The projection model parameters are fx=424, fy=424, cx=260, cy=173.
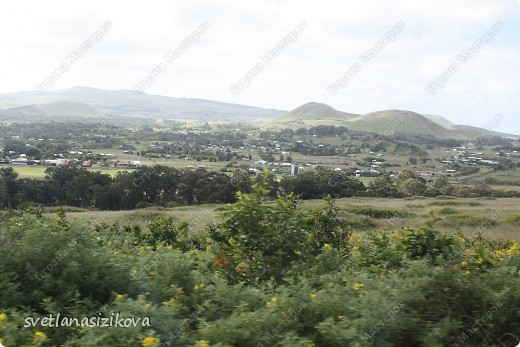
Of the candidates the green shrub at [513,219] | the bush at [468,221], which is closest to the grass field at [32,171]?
the bush at [468,221]

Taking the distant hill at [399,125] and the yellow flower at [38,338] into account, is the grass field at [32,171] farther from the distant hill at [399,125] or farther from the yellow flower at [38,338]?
the distant hill at [399,125]

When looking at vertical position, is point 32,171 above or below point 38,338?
below

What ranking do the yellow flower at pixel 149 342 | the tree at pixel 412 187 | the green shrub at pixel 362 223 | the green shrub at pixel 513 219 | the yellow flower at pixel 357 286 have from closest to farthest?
the yellow flower at pixel 149 342, the yellow flower at pixel 357 286, the green shrub at pixel 513 219, the green shrub at pixel 362 223, the tree at pixel 412 187

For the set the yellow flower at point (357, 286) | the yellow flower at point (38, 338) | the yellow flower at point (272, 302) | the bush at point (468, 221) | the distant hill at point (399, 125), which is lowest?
the bush at point (468, 221)

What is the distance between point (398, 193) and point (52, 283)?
44.1m

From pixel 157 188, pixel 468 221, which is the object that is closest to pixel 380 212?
pixel 468 221

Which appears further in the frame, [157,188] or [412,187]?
[412,187]

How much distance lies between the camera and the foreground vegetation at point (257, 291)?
3820 mm

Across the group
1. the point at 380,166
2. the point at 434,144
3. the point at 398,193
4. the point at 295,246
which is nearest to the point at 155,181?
the point at 398,193

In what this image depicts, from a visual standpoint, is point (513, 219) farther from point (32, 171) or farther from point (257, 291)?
point (32, 171)

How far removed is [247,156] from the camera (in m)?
72.9

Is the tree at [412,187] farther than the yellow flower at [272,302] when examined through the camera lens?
Yes

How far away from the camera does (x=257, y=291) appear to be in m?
4.68

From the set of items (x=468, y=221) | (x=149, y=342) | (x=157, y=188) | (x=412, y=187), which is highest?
(x=149, y=342)
